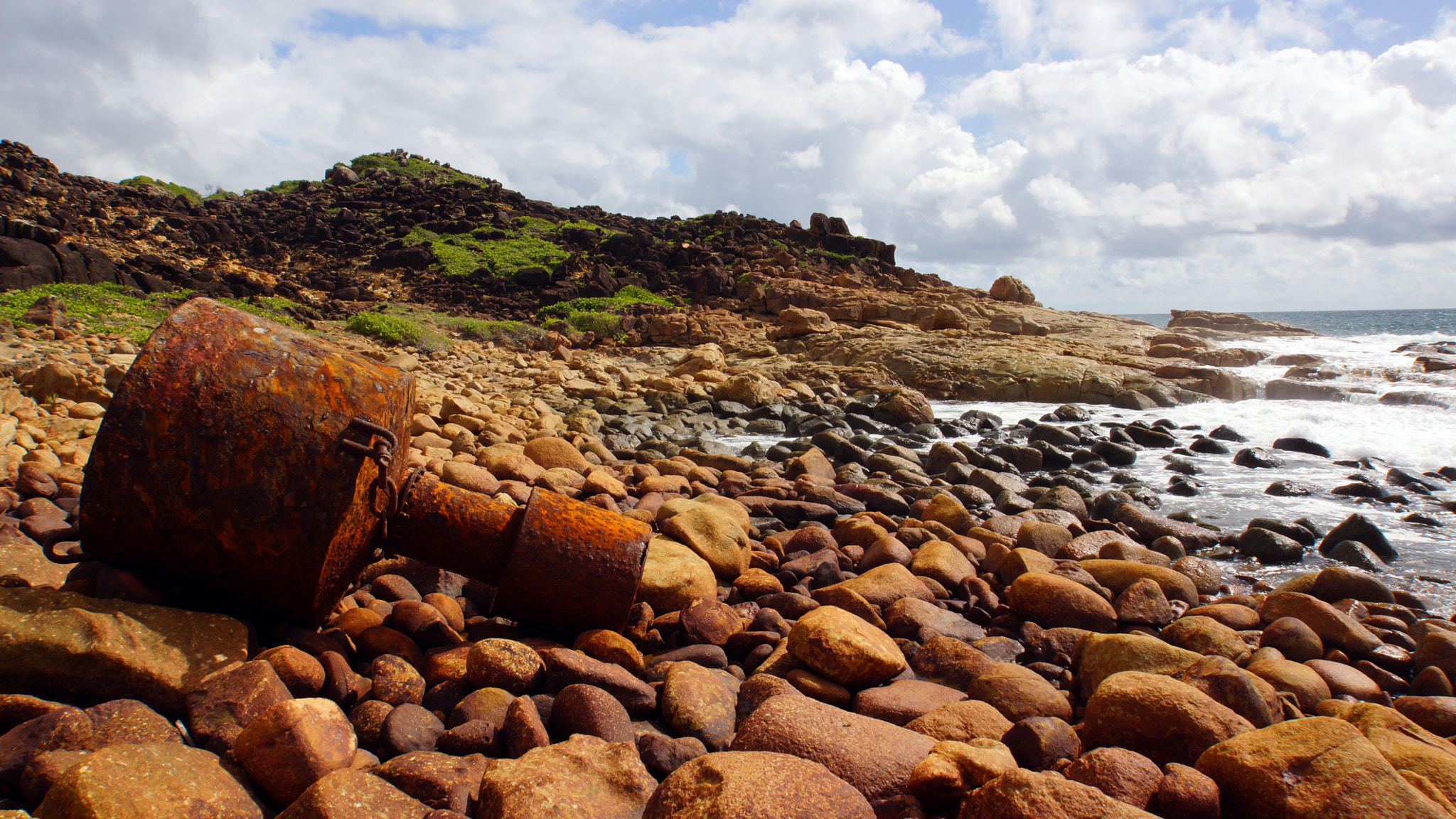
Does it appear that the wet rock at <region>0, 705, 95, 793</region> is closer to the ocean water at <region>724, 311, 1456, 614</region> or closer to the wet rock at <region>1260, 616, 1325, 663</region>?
the wet rock at <region>1260, 616, 1325, 663</region>

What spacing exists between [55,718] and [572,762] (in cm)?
140

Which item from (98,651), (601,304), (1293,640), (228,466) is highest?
(601,304)

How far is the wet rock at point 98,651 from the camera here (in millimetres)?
2082

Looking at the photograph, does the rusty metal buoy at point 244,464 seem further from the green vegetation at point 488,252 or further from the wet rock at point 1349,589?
the green vegetation at point 488,252

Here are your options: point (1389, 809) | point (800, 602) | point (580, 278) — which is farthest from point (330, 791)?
point (580, 278)

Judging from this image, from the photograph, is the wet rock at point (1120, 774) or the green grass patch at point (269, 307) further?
the green grass patch at point (269, 307)

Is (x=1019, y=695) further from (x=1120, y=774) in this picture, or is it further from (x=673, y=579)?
(x=673, y=579)

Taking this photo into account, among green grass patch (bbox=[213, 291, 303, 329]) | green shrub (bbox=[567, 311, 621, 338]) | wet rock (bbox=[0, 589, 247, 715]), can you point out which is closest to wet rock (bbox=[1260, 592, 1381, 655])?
wet rock (bbox=[0, 589, 247, 715])

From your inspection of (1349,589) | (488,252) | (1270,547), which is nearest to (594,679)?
(1349,589)

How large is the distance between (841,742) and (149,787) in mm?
1918

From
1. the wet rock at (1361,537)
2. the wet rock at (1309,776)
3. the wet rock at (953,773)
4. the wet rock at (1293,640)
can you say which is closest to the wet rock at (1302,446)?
the wet rock at (1361,537)

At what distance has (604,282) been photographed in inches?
992

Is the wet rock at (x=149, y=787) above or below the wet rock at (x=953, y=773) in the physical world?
above

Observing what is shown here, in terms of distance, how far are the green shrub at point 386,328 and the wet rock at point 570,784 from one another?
16.0 m
